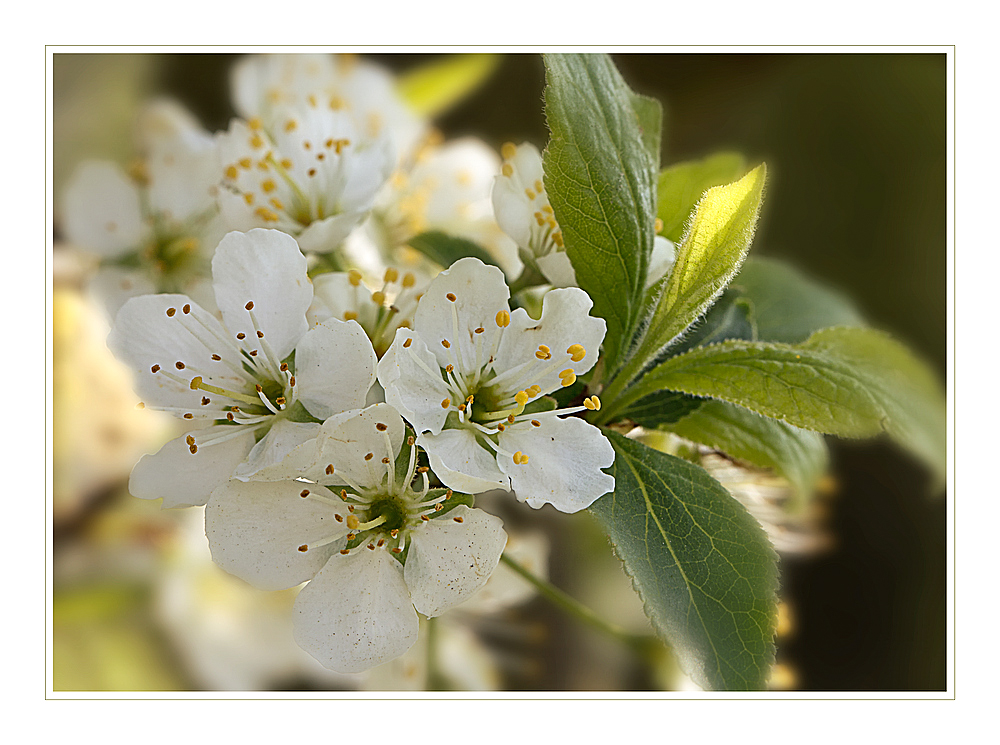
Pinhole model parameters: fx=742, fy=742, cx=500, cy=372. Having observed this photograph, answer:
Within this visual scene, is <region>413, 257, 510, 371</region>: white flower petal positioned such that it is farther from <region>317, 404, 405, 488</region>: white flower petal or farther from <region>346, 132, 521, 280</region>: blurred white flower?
<region>346, 132, 521, 280</region>: blurred white flower

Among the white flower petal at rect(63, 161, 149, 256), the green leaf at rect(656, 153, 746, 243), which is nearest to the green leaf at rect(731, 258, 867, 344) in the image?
the green leaf at rect(656, 153, 746, 243)

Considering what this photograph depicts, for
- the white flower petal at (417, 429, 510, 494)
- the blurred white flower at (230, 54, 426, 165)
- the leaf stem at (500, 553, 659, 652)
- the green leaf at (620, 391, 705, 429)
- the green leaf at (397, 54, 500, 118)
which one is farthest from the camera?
the green leaf at (397, 54, 500, 118)

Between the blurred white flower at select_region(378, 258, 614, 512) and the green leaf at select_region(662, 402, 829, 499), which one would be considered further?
the green leaf at select_region(662, 402, 829, 499)

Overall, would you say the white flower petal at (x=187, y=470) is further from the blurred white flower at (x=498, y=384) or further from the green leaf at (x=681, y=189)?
the green leaf at (x=681, y=189)

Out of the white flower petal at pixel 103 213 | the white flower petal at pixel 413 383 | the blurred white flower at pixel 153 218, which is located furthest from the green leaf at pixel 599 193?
the white flower petal at pixel 103 213

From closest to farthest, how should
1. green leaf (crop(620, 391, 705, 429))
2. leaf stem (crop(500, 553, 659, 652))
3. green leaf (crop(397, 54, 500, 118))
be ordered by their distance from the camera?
green leaf (crop(620, 391, 705, 429)) < leaf stem (crop(500, 553, 659, 652)) < green leaf (crop(397, 54, 500, 118))

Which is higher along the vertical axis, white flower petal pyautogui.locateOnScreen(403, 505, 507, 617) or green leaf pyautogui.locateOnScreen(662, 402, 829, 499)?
green leaf pyautogui.locateOnScreen(662, 402, 829, 499)
